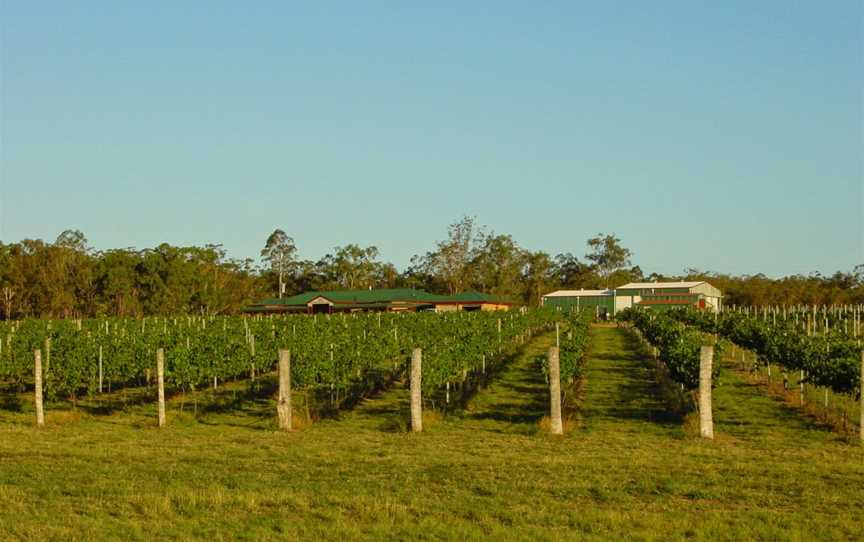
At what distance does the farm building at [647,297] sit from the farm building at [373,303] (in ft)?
38.5

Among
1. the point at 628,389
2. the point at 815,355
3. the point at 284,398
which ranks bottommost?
the point at 628,389

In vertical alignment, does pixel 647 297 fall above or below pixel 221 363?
above

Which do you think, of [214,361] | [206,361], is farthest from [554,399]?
[214,361]

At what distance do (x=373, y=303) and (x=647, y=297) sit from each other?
31.6m

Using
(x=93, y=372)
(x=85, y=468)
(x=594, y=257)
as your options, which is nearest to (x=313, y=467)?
(x=85, y=468)

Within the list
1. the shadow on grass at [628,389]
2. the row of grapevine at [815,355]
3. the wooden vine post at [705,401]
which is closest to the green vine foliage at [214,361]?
the shadow on grass at [628,389]

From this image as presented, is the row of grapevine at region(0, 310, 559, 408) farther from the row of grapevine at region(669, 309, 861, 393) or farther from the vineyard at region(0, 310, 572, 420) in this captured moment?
the row of grapevine at region(669, 309, 861, 393)

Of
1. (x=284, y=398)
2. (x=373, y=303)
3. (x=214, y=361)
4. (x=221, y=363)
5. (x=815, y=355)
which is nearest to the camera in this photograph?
(x=284, y=398)

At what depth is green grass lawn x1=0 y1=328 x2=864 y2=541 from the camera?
9305 millimetres

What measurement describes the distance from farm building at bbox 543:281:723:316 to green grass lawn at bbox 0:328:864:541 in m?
75.8

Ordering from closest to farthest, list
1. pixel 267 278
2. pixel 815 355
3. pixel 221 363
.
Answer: pixel 815 355
pixel 221 363
pixel 267 278

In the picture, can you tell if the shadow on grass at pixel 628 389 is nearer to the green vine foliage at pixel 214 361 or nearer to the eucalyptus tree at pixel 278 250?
the green vine foliage at pixel 214 361

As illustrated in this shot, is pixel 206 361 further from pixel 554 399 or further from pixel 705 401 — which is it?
pixel 705 401

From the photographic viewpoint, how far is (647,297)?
9550 centimetres
